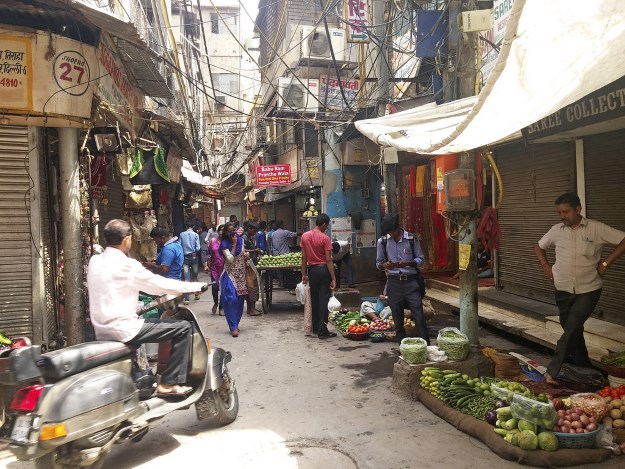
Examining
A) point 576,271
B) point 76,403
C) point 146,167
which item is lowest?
point 76,403

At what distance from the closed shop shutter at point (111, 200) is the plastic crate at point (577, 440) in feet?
25.3

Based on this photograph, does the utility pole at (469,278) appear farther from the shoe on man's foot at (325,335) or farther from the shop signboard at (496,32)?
the shop signboard at (496,32)

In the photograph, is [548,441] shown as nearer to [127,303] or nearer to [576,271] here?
[576,271]

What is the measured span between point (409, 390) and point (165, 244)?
4.79 m

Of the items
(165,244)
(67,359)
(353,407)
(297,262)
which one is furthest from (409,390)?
(297,262)

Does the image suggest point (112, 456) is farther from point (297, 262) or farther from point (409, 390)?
Answer: point (297, 262)

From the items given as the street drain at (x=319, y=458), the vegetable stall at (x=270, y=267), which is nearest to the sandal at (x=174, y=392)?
the street drain at (x=319, y=458)

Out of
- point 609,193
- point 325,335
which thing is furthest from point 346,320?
point 609,193

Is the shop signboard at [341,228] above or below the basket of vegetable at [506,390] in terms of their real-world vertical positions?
above

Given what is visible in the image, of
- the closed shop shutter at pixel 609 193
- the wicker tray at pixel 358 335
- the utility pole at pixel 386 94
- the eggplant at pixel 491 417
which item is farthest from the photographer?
the utility pole at pixel 386 94

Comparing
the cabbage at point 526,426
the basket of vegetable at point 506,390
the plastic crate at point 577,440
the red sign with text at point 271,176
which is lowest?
the plastic crate at point 577,440

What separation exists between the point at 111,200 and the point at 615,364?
28.5 ft

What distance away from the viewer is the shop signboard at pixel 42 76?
5699mm

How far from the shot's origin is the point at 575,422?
12.7 ft
